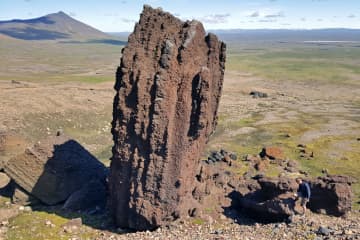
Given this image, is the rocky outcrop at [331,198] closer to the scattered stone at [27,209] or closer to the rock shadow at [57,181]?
the rock shadow at [57,181]

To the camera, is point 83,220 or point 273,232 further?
point 83,220

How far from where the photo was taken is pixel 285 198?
849 inches

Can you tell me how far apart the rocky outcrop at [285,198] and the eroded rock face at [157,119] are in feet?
12.0

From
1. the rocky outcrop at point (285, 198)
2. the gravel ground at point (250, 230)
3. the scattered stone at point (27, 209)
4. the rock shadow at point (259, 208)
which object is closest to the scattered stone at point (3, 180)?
the scattered stone at point (27, 209)

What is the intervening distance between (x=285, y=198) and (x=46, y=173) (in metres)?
13.1

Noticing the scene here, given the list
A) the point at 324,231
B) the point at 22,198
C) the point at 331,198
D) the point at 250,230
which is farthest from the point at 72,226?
the point at 331,198

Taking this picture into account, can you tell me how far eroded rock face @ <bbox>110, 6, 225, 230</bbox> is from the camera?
20.5 metres

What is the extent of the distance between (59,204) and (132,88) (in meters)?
8.31

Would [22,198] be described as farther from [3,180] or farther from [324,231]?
[324,231]

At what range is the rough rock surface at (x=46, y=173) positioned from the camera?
24391 mm

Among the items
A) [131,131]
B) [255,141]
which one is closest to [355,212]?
[131,131]

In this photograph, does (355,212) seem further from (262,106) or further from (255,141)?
(262,106)

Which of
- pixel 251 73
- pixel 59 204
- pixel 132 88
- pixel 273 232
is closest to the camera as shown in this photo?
pixel 273 232

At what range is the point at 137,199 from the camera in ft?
67.8
